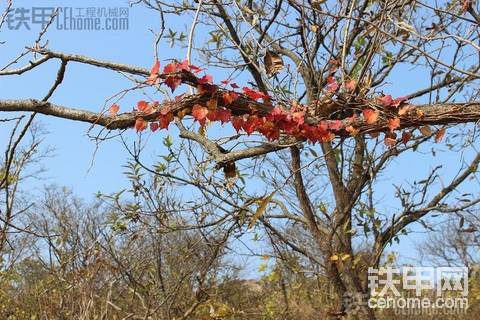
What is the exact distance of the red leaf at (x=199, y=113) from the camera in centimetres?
227

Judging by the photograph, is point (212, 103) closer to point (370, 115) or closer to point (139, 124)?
point (139, 124)

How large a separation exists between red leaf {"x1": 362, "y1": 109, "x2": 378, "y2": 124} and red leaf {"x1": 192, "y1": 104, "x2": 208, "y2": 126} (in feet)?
2.15

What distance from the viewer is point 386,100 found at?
94.4 inches

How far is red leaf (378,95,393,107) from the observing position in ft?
7.86

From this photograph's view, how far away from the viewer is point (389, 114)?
2398 millimetres

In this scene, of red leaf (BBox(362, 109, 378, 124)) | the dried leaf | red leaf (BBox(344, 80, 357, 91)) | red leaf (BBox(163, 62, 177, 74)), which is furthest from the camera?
the dried leaf

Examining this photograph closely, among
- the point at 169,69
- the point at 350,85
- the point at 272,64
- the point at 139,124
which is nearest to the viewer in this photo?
the point at 169,69

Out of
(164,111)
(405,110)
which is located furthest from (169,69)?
(405,110)

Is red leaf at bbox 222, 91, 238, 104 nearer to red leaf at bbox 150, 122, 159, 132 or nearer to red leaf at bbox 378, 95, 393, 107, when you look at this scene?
red leaf at bbox 150, 122, 159, 132

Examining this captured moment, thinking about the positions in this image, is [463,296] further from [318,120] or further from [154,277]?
[318,120]

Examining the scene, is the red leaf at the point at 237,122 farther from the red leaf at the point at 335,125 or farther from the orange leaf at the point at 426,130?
the orange leaf at the point at 426,130

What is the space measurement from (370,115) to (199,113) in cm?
70

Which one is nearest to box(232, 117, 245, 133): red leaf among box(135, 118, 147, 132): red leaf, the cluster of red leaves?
the cluster of red leaves

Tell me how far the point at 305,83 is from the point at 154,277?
7.00 ft
